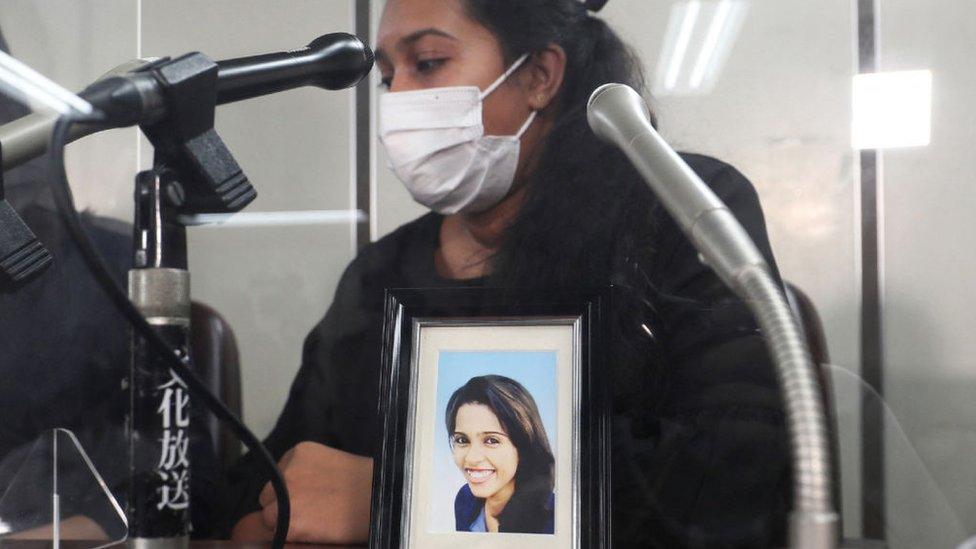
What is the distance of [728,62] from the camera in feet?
2.37

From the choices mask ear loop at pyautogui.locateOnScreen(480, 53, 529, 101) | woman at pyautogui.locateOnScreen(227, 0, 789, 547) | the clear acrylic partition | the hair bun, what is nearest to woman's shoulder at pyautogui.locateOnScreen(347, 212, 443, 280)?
woman at pyautogui.locateOnScreen(227, 0, 789, 547)

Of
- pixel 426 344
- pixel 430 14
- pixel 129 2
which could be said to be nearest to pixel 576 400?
pixel 426 344

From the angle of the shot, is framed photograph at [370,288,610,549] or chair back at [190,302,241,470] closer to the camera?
framed photograph at [370,288,610,549]

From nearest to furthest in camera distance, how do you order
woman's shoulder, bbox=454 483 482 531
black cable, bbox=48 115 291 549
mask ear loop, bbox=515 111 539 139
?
1. black cable, bbox=48 115 291 549
2. woman's shoulder, bbox=454 483 482 531
3. mask ear loop, bbox=515 111 539 139

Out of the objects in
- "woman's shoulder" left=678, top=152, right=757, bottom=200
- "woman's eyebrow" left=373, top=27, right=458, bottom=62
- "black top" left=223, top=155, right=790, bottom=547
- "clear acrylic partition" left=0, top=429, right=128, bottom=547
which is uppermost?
"woman's eyebrow" left=373, top=27, right=458, bottom=62

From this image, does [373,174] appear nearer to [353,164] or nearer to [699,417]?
[353,164]

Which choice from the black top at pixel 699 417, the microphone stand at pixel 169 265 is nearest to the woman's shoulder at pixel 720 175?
the black top at pixel 699 417

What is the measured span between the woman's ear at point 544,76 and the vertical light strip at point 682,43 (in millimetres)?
85

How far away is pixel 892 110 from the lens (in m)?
0.68

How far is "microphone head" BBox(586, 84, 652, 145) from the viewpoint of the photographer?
0.66 m

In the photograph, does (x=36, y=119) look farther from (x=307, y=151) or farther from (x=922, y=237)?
(x=922, y=237)

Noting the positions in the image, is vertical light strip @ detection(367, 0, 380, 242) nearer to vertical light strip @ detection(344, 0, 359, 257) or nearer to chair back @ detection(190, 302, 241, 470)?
vertical light strip @ detection(344, 0, 359, 257)

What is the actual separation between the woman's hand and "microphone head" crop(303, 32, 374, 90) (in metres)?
0.31

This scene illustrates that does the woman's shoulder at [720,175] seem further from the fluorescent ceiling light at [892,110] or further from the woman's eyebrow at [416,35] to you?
the woman's eyebrow at [416,35]
